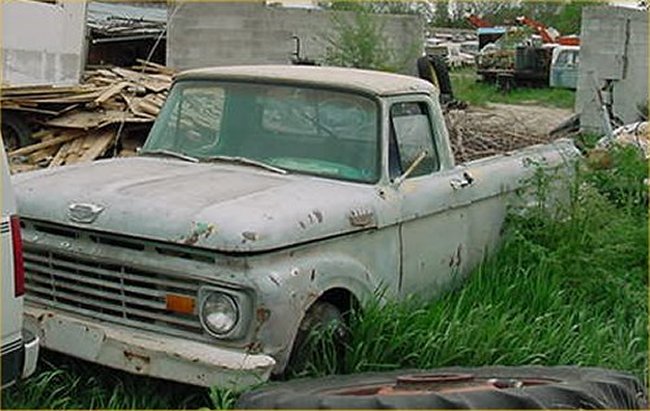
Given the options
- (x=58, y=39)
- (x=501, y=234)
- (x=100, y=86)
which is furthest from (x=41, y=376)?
(x=58, y=39)

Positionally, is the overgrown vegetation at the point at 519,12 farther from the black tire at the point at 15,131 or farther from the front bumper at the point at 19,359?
the front bumper at the point at 19,359

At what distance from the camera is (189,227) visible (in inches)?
164

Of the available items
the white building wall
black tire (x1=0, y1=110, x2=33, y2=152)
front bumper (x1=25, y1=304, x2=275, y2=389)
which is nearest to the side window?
front bumper (x1=25, y1=304, x2=275, y2=389)

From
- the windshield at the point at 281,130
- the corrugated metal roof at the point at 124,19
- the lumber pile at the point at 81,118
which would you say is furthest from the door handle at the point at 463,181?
the corrugated metal roof at the point at 124,19

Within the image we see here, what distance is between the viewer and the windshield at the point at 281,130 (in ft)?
17.0

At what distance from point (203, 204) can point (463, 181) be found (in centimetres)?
196

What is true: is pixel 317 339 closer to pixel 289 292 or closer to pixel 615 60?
pixel 289 292

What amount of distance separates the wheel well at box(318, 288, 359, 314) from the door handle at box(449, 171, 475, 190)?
1254mm

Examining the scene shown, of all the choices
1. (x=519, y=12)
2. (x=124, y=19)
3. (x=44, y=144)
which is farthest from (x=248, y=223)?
(x=519, y=12)

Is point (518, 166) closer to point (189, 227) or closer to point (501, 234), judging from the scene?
point (501, 234)

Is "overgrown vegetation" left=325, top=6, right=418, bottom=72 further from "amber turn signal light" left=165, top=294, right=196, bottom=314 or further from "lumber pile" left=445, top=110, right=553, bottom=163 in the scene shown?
"amber turn signal light" left=165, top=294, right=196, bottom=314

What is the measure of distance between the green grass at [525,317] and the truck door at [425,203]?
0.15m

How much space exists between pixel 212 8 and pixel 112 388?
11.7 metres

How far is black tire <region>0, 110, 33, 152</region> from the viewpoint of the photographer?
12.2 metres
